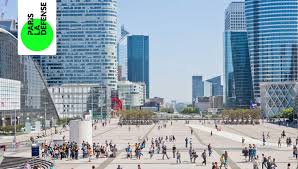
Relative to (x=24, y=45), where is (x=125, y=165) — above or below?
below

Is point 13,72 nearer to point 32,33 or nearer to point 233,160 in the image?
point 233,160

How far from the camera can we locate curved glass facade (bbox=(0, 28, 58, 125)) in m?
108

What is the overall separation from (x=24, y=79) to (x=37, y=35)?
104 meters

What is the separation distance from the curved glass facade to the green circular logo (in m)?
85.5

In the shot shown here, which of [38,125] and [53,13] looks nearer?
[53,13]

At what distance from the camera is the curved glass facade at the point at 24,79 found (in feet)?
353

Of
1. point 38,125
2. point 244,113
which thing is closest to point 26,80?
point 38,125

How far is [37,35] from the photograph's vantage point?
18.2 meters

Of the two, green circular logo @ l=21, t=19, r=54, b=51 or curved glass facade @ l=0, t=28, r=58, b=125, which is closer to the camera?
green circular logo @ l=21, t=19, r=54, b=51

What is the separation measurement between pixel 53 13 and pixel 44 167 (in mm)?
25314

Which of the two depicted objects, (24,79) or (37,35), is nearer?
(37,35)

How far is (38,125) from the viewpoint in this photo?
105m

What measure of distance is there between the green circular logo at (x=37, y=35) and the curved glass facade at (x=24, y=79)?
3366 inches

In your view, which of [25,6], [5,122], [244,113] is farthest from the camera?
[244,113]
